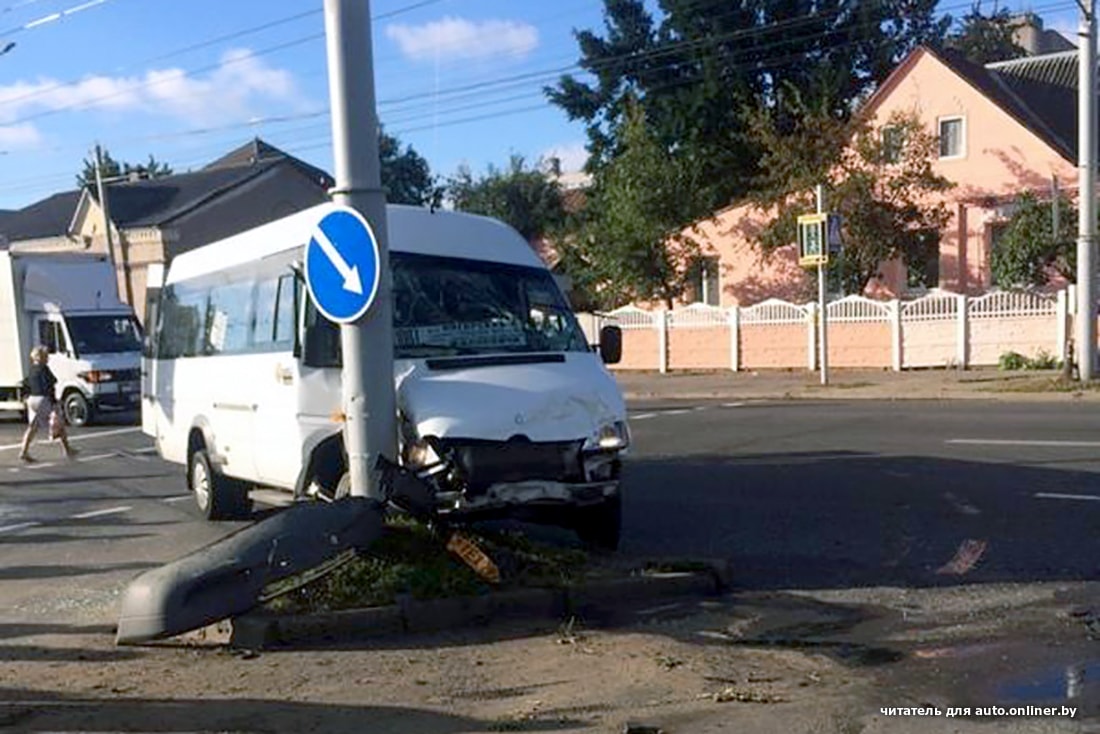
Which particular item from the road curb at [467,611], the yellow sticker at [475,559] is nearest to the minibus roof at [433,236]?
the yellow sticker at [475,559]

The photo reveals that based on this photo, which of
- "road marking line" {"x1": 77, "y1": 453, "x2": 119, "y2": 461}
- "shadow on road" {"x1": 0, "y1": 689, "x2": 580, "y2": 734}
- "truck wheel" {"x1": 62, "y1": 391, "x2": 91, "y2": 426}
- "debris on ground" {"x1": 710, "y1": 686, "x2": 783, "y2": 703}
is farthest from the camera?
"truck wheel" {"x1": 62, "y1": 391, "x2": 91, "y2": 426}

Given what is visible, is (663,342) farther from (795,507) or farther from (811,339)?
(795,507)

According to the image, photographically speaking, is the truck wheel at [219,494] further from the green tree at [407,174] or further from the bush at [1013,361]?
the green tree at [407,174]

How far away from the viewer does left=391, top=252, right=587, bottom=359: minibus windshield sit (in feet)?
28.6

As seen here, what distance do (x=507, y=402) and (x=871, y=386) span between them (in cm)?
1749

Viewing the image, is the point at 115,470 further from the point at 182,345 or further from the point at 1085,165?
the point at 1085,165

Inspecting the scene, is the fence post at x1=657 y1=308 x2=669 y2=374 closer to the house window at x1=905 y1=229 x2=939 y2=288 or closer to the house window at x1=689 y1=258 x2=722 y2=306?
the house window at x1=689 y1=258 x2=722 y2=306

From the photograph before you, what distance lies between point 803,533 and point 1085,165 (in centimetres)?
1523

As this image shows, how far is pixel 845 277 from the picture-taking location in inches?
1334

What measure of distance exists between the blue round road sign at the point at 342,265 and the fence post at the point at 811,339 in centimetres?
2322

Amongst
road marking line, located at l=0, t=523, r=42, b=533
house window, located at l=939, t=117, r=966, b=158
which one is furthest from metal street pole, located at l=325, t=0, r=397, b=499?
house window, located at l=939, t=117, r=966, b=158

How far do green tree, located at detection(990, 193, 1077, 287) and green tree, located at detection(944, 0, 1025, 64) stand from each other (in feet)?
109

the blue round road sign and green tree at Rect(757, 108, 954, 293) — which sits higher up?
green tree at Rect(757, 108, 954, 293)

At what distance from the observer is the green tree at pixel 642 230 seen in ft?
127
